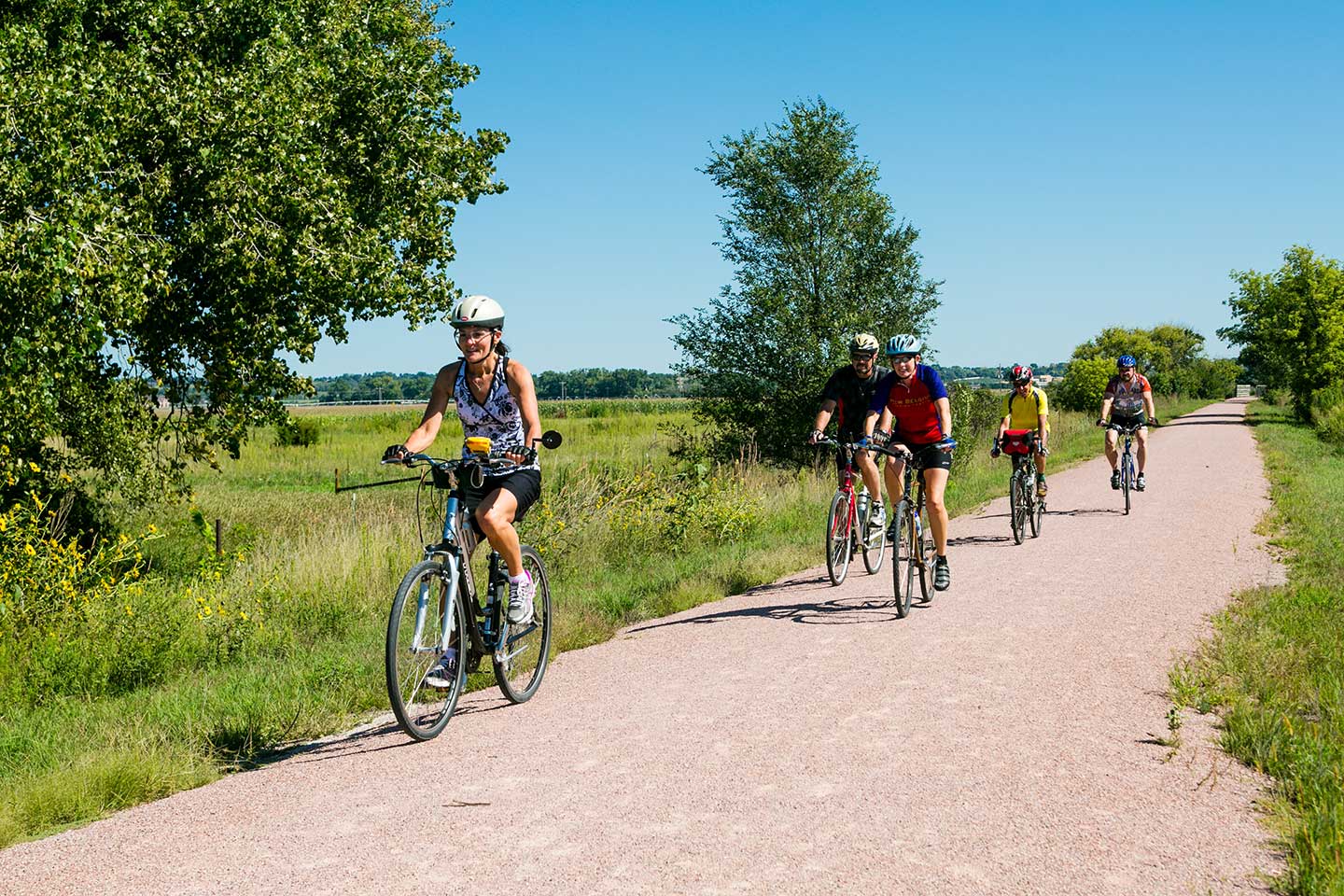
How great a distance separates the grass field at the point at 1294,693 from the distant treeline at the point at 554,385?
152 metres

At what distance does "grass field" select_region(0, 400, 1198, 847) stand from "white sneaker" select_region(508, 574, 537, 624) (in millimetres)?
780

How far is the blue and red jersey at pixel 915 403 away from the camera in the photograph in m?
9.14

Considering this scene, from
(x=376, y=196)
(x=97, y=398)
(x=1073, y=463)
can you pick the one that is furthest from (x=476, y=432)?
(x=1073, y=463)

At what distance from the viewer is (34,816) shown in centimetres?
447

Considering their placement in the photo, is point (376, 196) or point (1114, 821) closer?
point (1114, 821)

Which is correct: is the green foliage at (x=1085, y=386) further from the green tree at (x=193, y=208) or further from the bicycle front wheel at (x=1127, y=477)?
the green tree at (x=193, y=208)

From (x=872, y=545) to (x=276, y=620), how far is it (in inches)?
215

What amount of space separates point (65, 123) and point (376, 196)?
224 inches

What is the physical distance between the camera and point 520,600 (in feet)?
20.2

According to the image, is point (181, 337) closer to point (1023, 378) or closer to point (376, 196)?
point (376, 196)

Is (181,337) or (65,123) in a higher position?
(65,123)

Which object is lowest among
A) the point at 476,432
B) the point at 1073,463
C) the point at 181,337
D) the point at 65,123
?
the point at 1073,463

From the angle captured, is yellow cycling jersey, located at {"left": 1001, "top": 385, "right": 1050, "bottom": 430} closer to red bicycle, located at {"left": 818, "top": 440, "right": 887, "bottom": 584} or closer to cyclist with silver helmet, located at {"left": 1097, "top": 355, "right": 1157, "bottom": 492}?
cyclist with silver helmet, located at {"left": 1097, "top": 355, "right": 1157, "bottom": 492}

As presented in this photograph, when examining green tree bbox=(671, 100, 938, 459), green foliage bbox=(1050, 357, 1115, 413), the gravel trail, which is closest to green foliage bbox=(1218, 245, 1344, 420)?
green foliage bbox=(1050, 357, 1115, 413)
